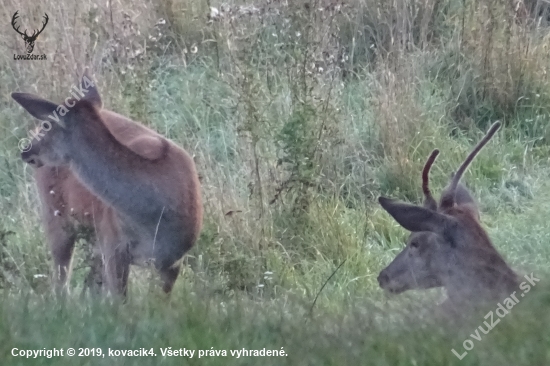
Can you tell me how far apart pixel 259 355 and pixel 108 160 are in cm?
138

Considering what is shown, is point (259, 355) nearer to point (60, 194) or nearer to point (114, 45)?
point (60, 194)

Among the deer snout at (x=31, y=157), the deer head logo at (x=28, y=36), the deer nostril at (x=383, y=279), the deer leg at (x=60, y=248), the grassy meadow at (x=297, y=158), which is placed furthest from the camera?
the deer head logo at (x=28, y=36)

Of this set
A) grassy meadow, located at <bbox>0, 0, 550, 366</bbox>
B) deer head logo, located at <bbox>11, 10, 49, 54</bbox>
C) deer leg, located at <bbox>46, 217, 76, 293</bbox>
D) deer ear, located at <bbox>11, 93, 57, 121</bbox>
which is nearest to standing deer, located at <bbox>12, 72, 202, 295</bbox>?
deer ear, located at <bbox>11, 93, 57, 121</bbox>

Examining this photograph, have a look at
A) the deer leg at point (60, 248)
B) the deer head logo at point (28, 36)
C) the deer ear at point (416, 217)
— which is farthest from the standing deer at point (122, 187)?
the deer head logo at point (28, 36)

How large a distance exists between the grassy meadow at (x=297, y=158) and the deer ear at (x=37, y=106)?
0.89 m

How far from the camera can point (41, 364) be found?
390 cm

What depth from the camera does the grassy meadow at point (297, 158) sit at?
4.13m

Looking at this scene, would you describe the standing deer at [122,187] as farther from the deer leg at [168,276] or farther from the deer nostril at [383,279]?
the deer nostril at [383,279]

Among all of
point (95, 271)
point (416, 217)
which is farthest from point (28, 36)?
point (416, 217)

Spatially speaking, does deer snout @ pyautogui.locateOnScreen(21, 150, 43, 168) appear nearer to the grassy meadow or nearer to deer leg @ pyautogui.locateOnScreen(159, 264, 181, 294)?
the grassy meadow

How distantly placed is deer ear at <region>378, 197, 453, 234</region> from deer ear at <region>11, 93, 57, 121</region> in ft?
5.59

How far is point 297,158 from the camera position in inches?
232

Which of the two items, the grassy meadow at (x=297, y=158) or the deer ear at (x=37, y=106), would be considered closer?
the grassy meadow at (x=297, y=158)

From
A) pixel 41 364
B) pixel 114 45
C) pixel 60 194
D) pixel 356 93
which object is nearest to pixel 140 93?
pixel 114 45
